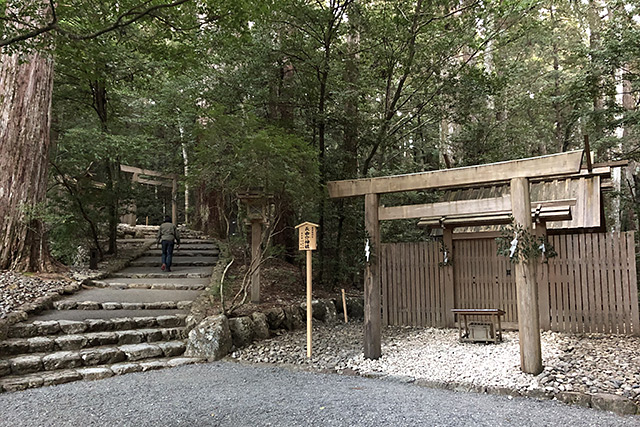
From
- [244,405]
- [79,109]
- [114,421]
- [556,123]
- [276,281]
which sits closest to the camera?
[114,421]

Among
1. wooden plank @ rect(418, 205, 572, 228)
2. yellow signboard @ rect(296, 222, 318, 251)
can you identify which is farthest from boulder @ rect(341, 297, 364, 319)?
yellow signboard @ rect(296, 222, 318, 251)

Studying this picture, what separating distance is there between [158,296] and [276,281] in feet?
8.81

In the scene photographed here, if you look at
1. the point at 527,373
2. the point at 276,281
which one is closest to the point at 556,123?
the point at 276,281

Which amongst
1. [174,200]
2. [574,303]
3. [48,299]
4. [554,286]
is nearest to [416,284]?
[554,286]

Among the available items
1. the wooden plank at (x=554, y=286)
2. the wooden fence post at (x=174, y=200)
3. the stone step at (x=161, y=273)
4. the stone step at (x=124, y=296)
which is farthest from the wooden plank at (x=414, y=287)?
the wooden fence post at (x=174, y=200)

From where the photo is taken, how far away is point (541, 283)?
24.4 ft

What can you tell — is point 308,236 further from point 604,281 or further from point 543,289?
point 604,281

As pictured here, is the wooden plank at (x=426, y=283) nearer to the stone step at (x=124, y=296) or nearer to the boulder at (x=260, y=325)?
the boulder at (x=260, y=325)

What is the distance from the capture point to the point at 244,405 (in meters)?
4.03

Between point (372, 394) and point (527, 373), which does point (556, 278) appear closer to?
point (527, 373)

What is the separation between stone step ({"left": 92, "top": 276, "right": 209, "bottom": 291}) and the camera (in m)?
8.96

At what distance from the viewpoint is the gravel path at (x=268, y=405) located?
142 inches

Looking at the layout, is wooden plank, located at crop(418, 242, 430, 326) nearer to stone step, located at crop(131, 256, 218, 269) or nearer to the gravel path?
the gravel path

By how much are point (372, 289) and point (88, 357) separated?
396cm
